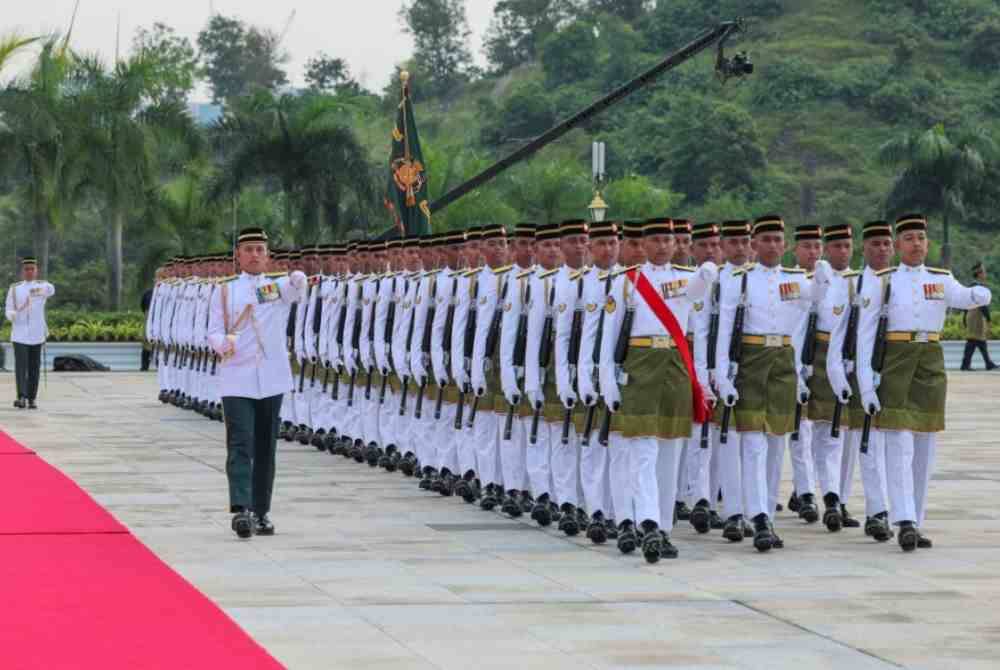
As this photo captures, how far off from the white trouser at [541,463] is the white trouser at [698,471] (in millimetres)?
879

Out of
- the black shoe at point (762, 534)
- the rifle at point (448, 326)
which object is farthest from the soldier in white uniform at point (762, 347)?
the rifle at point (448, 326)

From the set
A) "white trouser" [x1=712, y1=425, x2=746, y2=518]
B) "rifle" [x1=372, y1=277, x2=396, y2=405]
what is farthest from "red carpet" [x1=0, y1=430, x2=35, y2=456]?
"white trouser" [x1=712, y1=425, x2=746, y2=518]

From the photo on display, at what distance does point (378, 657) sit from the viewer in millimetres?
7859

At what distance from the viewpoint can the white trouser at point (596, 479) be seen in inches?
460

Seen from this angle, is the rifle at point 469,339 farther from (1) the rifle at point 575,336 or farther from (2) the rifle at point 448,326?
(1) the rifle at point 575,336

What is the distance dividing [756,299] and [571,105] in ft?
254

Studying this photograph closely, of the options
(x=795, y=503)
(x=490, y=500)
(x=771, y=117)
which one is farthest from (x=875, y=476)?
(x=771, y=117)

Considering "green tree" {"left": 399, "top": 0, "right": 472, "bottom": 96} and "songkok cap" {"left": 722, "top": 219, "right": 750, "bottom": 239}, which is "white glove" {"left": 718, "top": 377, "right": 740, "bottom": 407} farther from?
"green tree" {"left": 399, "top": 0, "right": 472, "bottom": 96}

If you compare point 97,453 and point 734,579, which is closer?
point 734,579

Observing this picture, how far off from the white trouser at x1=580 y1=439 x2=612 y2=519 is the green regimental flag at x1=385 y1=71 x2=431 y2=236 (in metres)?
13.6

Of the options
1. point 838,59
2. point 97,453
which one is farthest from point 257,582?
point 838,59

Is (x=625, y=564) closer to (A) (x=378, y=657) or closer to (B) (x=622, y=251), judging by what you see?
(B) (x=622, y=251)

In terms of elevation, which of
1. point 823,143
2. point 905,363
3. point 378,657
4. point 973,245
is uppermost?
point 823,143

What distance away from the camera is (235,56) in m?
102
